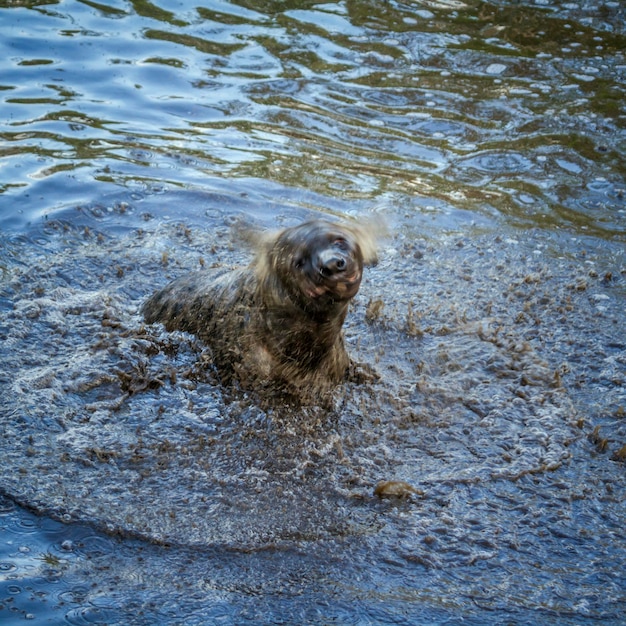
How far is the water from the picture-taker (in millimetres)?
3861

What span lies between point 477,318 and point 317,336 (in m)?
2.03

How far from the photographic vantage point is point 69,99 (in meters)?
9.79

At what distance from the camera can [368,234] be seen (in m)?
4.91

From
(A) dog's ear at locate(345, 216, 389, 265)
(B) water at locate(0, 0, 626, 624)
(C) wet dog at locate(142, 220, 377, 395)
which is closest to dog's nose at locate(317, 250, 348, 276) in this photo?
(C) wet dog at locate(142, 220, 377, 395)

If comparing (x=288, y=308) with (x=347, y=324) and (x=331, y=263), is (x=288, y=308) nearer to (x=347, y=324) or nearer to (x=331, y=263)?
(x=331, y=263)

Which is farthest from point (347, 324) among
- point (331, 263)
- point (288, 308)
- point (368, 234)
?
point (331, 263)

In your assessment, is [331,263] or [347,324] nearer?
[331,263]

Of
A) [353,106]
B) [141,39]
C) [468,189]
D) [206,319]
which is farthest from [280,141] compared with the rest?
[206,319]

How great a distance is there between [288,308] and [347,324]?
1.58 metres

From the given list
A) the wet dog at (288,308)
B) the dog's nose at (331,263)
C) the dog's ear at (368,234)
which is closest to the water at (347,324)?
the wet dog at (288,308)

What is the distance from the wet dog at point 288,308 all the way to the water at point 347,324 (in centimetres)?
20

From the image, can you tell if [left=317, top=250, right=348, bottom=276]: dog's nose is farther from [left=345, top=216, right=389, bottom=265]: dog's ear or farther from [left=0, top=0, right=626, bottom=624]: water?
[left=0, top=0, right=626, bottom=624]: water

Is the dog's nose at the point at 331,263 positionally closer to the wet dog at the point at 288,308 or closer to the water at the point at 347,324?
the wet dog at the point at 288,308

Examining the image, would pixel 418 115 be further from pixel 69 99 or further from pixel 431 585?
pixel 431 585
